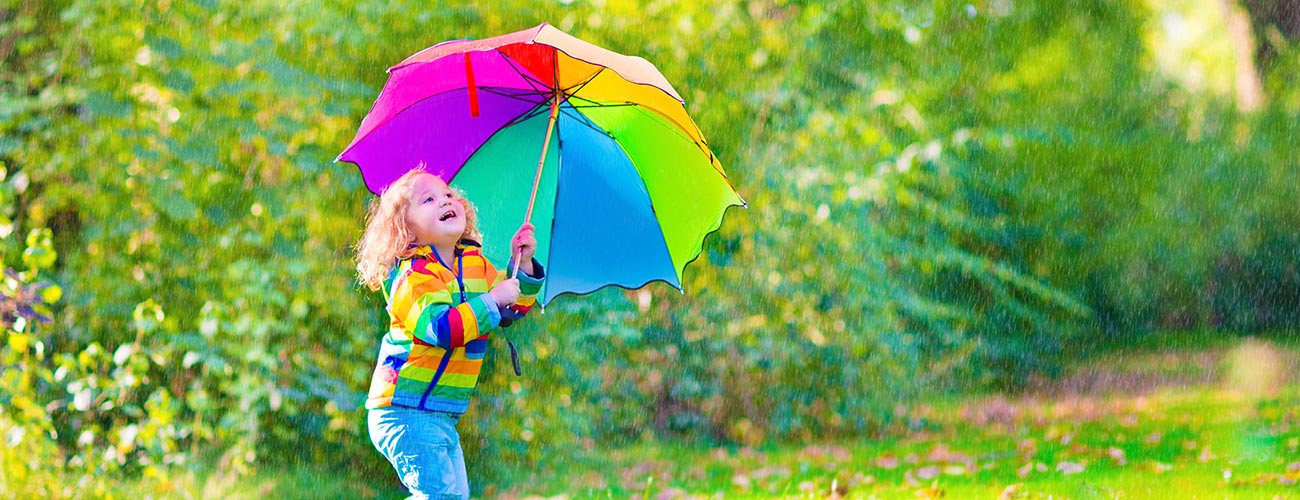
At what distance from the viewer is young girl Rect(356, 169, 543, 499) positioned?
10.3ft

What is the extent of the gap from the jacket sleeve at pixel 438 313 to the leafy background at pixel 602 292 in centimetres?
210

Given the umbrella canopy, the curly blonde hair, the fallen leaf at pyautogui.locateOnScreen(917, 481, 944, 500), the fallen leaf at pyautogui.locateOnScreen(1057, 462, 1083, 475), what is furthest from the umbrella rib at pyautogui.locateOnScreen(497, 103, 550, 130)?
the fallen leaf at pyautogui.locateOnScreen(1057, 462, 1083, 475)

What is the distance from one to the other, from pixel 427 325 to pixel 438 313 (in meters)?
0.04

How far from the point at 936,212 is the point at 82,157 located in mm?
4592

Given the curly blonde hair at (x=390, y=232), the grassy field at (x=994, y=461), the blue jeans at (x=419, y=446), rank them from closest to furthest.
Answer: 1. the blue jeans at (x=419, y=446)
2. the curly blonde hair at (x=390, y=232)
3. the grassy field at (x=994, y=461)

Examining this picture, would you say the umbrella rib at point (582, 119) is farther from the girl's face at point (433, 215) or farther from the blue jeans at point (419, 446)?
the blue jeans at point (419, 446)

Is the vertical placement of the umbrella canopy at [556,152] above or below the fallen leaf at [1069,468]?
above

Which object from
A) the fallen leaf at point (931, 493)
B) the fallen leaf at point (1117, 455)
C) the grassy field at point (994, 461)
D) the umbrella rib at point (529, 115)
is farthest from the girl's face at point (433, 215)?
the fallen leaf at point (1117, 455)

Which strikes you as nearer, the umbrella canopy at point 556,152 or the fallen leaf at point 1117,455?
the umbrella canopy at point 556,152

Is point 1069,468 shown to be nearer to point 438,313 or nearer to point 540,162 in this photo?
point 540,162

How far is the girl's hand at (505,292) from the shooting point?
3.27 m

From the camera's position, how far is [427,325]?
312 cm

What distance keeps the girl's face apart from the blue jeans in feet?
1.42

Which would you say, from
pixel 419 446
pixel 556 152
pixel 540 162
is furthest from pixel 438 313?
pixel 556 152
